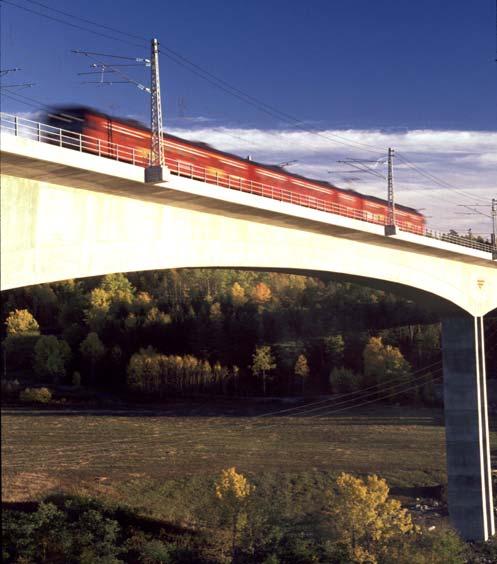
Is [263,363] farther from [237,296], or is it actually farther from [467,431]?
[467,431]

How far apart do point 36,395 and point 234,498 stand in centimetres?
5305

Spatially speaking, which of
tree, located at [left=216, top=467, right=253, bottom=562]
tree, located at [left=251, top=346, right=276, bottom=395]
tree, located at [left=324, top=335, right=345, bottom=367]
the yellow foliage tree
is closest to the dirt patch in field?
tree, located at [left=216, top=467, right=253, bottom=562]

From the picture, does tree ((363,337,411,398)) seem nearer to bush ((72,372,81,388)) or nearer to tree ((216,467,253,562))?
bush ((72,372,81,388))

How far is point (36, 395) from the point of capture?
283 feet

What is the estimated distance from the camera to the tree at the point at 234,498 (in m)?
36.3

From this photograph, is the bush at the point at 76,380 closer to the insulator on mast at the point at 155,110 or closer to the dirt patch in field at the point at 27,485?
the dirt patch in field at the point at 27,485

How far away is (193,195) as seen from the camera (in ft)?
63.3

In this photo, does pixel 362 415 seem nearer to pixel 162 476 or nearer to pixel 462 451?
pixel 162 476

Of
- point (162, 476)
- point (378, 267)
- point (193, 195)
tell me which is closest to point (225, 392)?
point (162, 476)

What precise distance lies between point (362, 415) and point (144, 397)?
26590mm

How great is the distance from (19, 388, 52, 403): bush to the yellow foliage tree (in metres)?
54.7

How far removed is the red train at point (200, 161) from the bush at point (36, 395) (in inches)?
2298

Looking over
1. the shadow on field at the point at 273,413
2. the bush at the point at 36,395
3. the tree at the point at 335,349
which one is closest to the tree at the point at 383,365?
the tree at the point at 335,349

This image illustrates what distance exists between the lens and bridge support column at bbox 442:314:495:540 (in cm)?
3556
